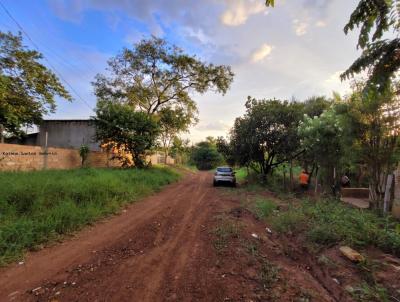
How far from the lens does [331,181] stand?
1510cm

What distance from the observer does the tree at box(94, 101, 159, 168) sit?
18.8 m

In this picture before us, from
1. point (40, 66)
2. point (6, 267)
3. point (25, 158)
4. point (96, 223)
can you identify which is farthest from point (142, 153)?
point (6, 267)

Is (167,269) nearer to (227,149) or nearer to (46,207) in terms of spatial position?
(46,207)

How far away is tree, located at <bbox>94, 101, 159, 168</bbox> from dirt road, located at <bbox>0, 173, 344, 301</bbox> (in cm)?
1262

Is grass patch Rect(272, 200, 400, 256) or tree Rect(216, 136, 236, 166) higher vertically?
tree Rect(216, 136, 236, 166)

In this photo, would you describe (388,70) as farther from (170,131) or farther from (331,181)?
(170,131)

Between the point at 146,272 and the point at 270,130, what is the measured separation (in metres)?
15.8

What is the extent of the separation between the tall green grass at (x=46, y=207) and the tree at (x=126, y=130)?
8379mm

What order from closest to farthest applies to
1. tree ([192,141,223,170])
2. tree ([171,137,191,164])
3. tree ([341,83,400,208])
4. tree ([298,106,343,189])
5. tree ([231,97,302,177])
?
tree ([341,83,400,208]) < tree ([298,106,343,189]) < tree ([231,97,302,177]) < tree ([171,137,191,164]) < tree ([192,141,223,170])

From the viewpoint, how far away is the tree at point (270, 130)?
728 inches

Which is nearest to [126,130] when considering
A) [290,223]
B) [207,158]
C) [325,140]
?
[325,140]

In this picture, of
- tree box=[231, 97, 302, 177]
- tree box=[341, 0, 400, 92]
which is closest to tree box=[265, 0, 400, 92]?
tree box=[341, 0, 400, 92]

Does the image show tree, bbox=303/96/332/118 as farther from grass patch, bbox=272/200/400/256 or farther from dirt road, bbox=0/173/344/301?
dirt road, bbox=0/173/344/301

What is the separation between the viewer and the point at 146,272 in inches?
178
